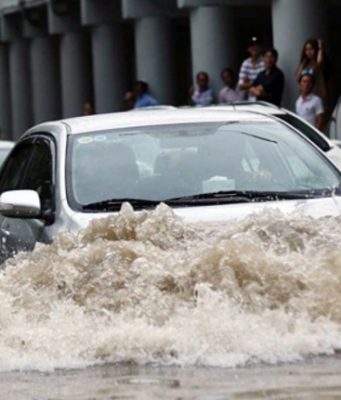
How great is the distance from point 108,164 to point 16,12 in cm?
3306

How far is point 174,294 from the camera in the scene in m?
9.95

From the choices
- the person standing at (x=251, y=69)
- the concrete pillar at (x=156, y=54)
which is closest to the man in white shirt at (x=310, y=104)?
the person standing at (x=251, y=69)

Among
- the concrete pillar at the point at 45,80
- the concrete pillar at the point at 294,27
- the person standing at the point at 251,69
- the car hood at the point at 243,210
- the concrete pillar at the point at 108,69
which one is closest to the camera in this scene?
the car hood at the point at 243,210

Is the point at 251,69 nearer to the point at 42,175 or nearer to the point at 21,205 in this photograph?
the point at 42,175

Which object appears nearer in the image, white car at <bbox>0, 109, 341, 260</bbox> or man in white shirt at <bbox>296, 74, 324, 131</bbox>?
white car at <bbox>0, 109, 341, 260</bbox>

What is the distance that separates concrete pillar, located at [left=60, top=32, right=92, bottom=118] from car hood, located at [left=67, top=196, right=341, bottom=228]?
1196 inches

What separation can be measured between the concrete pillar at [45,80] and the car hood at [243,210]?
32763mm

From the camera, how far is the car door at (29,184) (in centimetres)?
1146

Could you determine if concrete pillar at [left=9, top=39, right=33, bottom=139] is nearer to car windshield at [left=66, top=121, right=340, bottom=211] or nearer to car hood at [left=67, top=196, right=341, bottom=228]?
car windshield at [left=66, top=121, right=340, bottom=211]

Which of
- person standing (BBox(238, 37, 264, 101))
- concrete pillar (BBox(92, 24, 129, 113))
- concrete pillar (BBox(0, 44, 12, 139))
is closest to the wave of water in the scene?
person standing (BBox(238, 37, 264, 101))

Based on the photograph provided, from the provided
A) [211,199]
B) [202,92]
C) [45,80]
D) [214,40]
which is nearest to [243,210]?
[211,199]

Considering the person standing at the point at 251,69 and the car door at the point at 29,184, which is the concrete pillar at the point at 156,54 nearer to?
the person standing at the point at 251,69

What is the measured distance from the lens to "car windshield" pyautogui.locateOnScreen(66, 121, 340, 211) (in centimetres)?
1139

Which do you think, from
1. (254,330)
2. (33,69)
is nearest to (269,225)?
(254,330)
